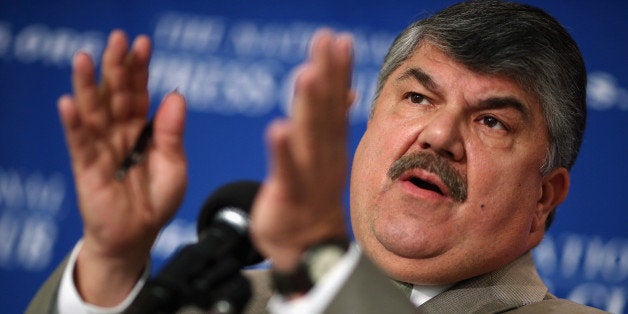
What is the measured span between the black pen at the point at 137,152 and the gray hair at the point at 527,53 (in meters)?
0.84

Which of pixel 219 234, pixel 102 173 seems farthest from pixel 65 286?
pixel 219 234

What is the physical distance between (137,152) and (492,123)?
0.88m

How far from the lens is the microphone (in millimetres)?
960

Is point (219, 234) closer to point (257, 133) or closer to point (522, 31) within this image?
point (522, 31)

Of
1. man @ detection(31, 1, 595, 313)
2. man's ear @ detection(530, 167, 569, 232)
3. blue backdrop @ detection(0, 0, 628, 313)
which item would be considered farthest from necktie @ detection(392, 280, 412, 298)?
blue backdrop @ detection(0, 0, 628, 313)

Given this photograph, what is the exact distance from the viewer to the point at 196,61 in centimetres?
299

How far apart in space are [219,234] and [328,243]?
14 cm

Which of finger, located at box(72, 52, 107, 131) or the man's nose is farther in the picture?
the man's nose


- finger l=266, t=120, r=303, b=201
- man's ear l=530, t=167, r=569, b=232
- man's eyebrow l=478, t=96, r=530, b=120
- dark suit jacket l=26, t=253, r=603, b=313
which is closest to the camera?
finger l=266, t=120, r=303, b=201

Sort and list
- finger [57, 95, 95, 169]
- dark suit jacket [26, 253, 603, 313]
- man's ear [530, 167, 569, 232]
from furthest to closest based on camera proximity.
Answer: man's ear [530, 167, 569, 232]
dark suit jacket [26, 253, 603, 313]
finger [57, 95, 95, 169]

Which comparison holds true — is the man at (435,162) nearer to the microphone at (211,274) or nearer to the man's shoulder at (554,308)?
the man's shoulder at (554,308)

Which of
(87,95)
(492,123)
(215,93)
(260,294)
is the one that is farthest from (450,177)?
(215,93)

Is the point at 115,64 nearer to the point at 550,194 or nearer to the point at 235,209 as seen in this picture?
the point at 235,209

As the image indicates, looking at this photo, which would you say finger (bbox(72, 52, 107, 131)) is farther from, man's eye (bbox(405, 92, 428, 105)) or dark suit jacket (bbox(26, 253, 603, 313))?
man's eye (bbox(405, 92, 428, 105))
